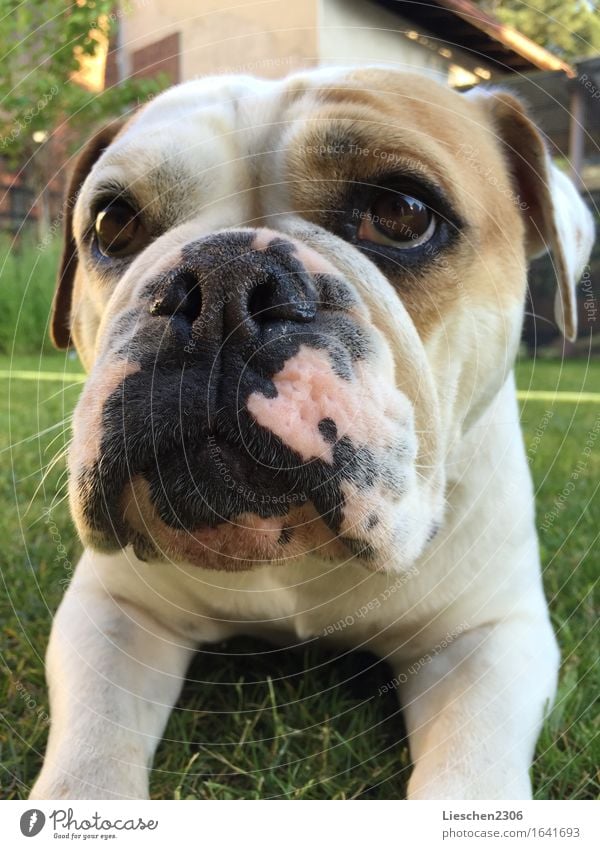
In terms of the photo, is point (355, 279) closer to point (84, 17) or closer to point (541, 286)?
point (541, 286)

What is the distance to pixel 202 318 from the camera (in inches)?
36.7

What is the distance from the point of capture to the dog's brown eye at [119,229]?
1.25 meters

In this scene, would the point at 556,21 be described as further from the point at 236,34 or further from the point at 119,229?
the point at 119,229

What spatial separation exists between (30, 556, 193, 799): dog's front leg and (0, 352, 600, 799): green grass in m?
0.05

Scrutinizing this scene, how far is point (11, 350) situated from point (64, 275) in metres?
0.36

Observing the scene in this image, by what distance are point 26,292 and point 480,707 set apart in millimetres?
1283

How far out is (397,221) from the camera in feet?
3.85

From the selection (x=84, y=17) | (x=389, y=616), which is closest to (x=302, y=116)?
(x=84, y=17)

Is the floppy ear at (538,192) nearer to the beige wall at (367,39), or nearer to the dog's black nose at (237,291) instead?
the beige wall at (367,39)

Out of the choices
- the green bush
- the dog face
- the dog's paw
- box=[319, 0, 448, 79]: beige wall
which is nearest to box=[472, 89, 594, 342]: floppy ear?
the dog face

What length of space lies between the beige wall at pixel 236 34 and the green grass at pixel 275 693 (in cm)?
66

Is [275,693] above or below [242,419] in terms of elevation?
below

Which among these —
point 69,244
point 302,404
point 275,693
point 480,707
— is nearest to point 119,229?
point 69,244

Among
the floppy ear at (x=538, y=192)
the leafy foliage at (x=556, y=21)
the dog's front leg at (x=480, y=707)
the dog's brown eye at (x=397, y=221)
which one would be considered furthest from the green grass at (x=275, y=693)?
the leafy foliage at (x=556, y=21)
